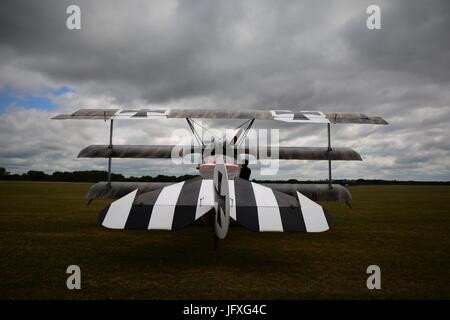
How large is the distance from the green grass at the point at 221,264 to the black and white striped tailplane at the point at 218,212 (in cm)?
68

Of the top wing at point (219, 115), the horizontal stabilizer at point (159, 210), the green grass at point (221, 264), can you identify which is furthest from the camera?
the top wing at point (219, 115)

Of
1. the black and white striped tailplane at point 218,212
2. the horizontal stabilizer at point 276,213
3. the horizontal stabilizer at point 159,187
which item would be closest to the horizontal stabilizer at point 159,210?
the black and white striped tailplane at point 218,212

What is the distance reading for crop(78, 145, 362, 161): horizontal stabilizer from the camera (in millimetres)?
8141

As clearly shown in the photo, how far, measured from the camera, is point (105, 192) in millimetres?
8102

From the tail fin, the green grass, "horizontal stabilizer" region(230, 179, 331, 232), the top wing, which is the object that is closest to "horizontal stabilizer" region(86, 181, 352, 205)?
the green grass

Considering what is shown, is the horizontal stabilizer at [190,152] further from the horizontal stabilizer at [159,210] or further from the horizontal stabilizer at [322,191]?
the horizontal stabilizer at [159,210]

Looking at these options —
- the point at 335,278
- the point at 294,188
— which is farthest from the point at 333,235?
the point at 335,278

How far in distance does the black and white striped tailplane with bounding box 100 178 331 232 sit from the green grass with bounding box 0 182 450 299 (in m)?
0.68

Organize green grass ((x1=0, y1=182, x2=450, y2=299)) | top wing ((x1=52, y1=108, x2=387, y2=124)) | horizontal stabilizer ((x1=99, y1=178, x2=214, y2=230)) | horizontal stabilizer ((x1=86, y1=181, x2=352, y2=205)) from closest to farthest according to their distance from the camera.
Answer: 1. green grass ((x1=0, y1=182, x2=450, y2=299))
2. horizontal stabilizer ((x1=99, y1=178, x2=214, y2=230))
3. top wing ((x1=52, y1=108, x2=387, y2=124))
4. horizontal stabilizer ((x1=86, y1=181, x2=352, y2=205))

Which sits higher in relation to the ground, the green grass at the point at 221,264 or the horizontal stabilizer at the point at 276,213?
the horizontal stabilizer at the point at 276,213

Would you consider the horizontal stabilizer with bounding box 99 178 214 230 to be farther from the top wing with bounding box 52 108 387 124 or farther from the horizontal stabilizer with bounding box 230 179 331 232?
the top wing with bounding box 52 108 387 124

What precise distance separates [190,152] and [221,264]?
499 centimetres

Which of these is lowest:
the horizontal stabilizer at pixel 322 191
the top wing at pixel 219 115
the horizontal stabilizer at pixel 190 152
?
the horizontal stabilizer at pixel 322 191

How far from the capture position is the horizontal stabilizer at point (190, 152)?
26.7 feet
